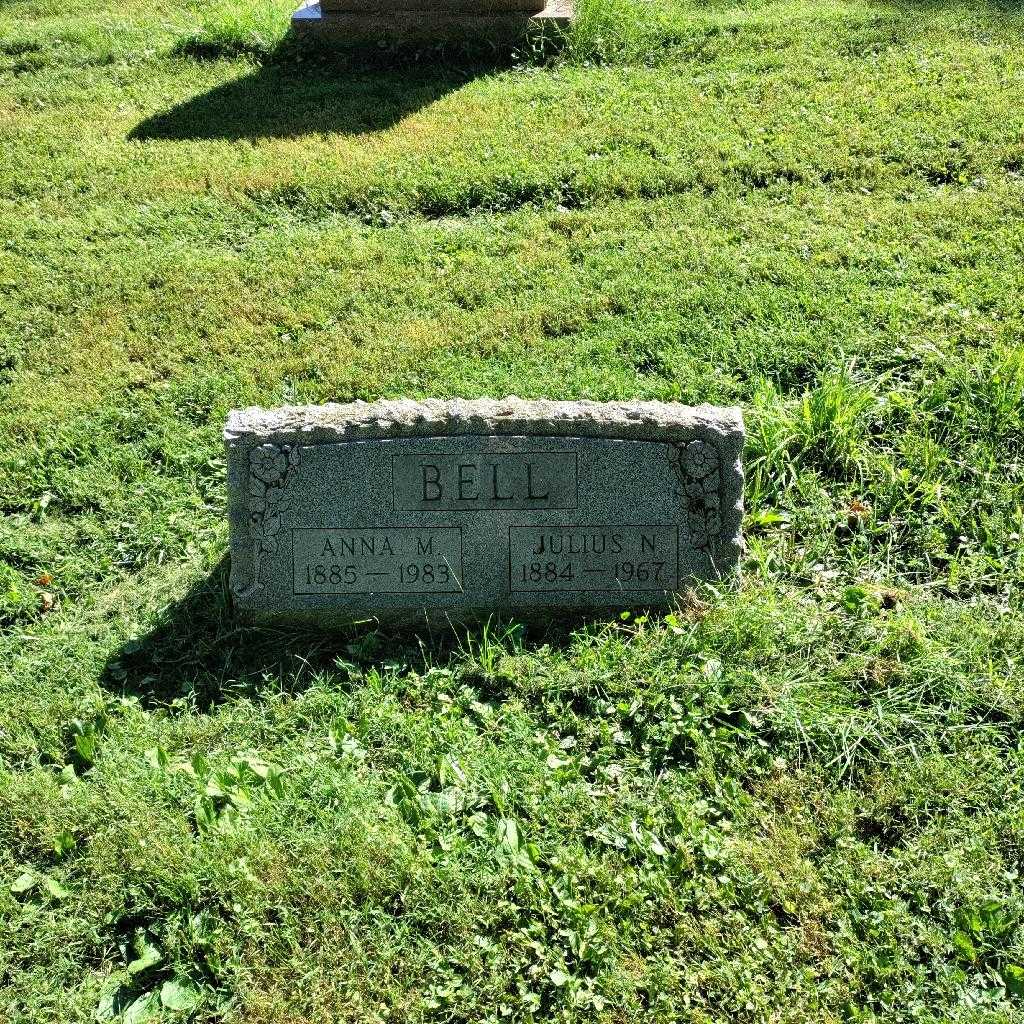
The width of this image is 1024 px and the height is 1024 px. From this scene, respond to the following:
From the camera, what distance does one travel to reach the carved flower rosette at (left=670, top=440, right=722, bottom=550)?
4438 millimetres

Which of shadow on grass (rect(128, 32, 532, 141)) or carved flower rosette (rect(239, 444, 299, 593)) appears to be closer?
carved flower rosette (rect(239, 444, 299, 593))

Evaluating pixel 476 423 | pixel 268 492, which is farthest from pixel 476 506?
pixel 268 492

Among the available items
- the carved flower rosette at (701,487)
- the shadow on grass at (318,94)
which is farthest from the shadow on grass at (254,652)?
the shadow on grass at (318,94)

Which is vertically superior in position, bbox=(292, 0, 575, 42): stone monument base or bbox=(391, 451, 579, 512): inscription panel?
bbox=(292, 0, 575, 42): stone monument base

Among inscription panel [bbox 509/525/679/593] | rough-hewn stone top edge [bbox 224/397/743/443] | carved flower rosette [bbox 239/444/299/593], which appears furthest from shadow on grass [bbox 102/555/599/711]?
rough-hewn stone top edge [bbox 224/397/743/443]

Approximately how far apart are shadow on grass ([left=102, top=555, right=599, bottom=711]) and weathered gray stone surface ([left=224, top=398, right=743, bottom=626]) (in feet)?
0.31

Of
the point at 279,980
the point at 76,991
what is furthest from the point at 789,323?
the point at 76,991

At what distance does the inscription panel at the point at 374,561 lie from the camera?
4.50 m

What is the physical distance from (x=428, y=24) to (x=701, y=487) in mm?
6538

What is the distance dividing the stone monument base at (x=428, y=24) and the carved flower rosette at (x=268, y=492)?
6.25m

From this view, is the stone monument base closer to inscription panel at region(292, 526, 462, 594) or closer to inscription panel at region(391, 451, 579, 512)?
inscription panel at region(391, 451, 579, 512)

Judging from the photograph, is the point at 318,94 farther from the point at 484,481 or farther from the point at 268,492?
the point at 484,481

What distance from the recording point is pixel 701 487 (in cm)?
447

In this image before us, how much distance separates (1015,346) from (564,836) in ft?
12.0
